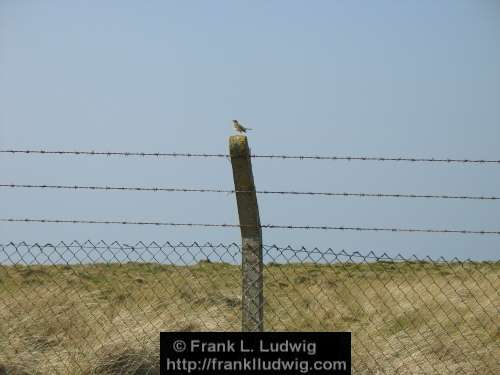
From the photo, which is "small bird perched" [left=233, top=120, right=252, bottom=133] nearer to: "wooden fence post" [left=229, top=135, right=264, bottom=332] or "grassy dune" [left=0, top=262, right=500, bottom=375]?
"wooden fence post" [left=229, top=135, right=264, bottom=332]

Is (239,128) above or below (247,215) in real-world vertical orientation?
above

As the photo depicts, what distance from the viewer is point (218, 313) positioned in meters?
6.64

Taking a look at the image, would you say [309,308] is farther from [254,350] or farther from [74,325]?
[254,350]

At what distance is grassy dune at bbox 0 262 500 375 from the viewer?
5648 mm

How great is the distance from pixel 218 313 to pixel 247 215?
260 centimetres

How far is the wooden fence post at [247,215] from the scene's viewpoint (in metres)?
4.20

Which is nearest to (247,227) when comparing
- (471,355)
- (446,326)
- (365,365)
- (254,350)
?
(254,350)

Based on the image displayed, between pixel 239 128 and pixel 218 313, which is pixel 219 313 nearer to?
pixel 218 313

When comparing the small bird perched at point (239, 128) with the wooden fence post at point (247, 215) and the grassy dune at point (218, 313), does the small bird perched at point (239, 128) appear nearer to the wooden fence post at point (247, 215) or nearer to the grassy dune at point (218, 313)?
the wooden fence post at point (247, 215)

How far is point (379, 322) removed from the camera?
Answer: 23.4 ft

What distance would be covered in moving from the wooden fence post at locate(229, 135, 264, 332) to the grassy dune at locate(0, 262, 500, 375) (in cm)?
146

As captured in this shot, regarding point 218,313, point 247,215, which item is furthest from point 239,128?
point 218,313

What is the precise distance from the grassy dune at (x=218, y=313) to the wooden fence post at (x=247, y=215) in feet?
4.79

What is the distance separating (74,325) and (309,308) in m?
2.19
